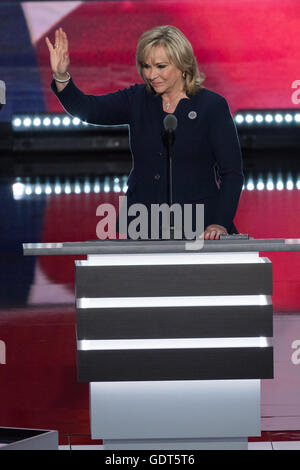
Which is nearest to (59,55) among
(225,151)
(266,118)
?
(225,151)

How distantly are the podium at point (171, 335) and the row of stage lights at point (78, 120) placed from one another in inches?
→ 370

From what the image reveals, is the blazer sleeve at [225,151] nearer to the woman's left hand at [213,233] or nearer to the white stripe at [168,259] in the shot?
the woman's left hand at [213,233]

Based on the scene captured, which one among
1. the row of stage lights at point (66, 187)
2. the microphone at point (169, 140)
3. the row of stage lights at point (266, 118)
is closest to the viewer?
the microphone at point (169, 140)

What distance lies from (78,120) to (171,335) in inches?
375

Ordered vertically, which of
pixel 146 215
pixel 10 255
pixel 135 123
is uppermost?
pixel 10 255

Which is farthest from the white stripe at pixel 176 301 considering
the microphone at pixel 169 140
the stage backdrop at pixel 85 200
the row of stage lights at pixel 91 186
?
the row of stage lights at pixel 91 186

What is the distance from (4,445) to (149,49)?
97 centimetres

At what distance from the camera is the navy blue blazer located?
1942 mm

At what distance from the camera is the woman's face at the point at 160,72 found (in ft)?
6.05

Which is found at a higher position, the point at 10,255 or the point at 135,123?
the point at 10,255

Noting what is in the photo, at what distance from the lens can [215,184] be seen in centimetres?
201

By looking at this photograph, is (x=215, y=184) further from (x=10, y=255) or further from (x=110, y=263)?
(x=10, y=255)

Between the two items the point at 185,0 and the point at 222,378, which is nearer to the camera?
the point at 222,378
